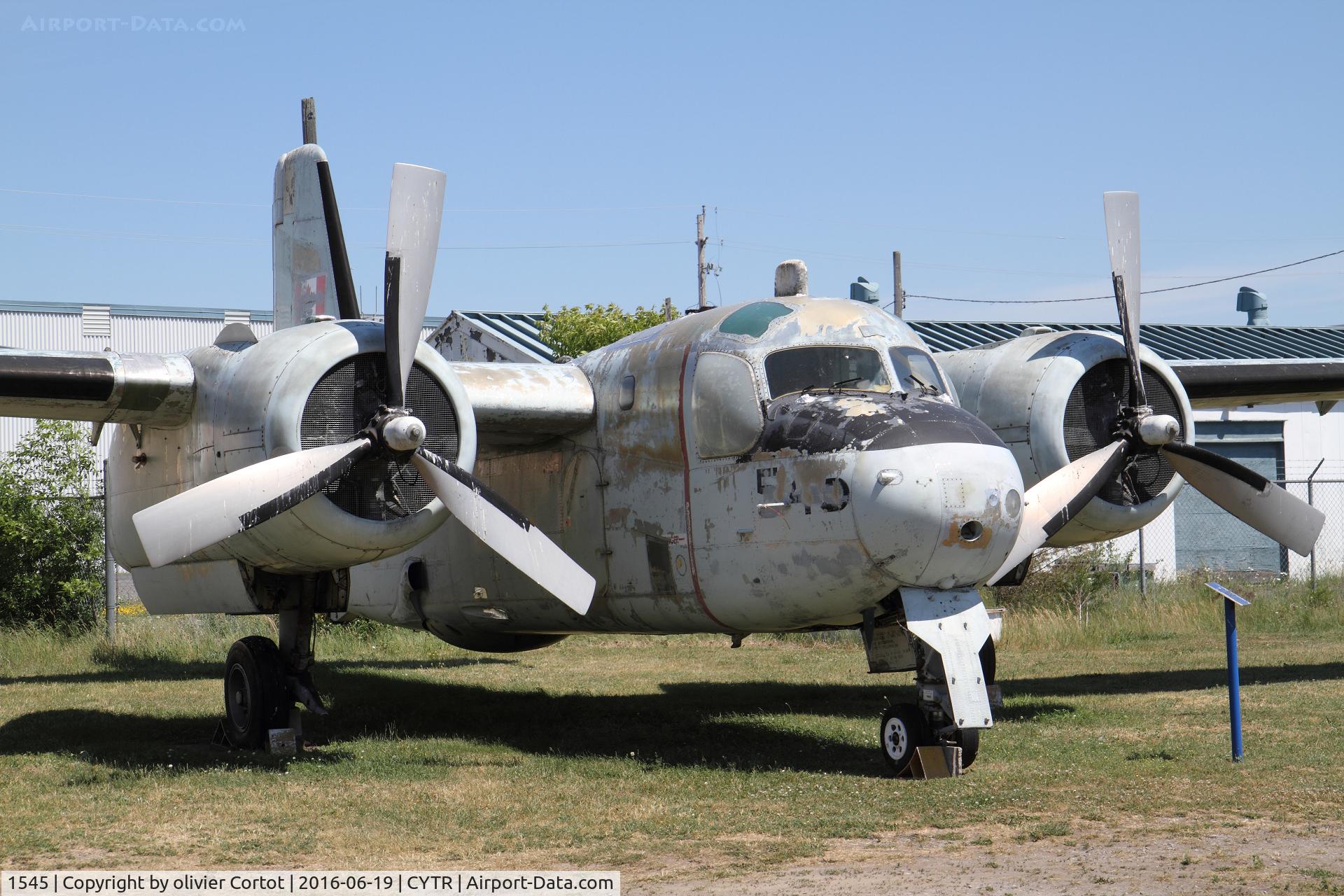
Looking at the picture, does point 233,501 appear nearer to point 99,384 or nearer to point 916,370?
point 99,384

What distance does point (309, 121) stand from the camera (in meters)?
14.6

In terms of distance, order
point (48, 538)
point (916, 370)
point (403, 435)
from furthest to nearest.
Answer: point (48, 538) → point (916, 370) → point (403, 435)

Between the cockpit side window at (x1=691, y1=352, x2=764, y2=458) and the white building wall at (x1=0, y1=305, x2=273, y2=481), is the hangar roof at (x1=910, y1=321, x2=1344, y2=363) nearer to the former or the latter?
the white building wall at (x1=0, y1=305, x2=273, y2=481)

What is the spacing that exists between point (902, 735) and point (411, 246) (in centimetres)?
503

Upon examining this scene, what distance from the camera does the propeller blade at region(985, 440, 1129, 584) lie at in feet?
34.8

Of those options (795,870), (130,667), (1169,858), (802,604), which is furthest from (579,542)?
(130,667)

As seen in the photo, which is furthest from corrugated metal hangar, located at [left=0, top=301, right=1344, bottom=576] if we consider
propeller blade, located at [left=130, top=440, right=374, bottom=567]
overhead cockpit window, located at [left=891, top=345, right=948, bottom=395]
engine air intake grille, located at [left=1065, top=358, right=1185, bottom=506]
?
propeller blade, located at [left=130, top=440, right=374, bottom=567]

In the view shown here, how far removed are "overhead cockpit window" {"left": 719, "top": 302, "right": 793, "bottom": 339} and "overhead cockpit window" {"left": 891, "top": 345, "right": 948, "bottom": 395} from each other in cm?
86

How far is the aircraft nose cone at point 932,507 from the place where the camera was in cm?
887

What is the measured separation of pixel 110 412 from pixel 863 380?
235 inches

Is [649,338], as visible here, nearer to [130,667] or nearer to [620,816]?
[620,816]

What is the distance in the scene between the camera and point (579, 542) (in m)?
11.5

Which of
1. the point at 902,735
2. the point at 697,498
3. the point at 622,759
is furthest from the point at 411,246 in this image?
the point at 902,735

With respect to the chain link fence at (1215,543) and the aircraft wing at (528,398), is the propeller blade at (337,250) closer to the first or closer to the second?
the aircraft wing at (528,398)
